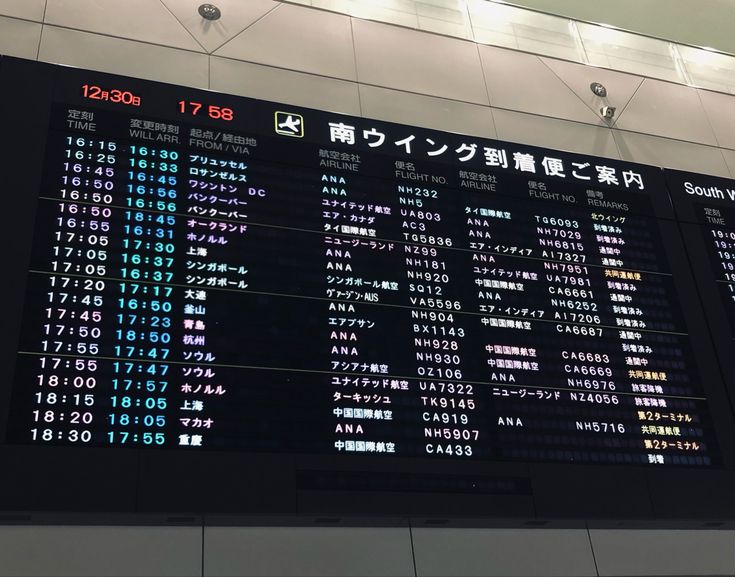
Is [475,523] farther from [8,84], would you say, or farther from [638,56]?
[638,56]

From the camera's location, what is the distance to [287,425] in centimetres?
363

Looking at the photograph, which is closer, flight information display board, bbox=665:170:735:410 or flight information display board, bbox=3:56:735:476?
flight information display board, bbox=3:56:735:476

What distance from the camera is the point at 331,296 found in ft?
13.2

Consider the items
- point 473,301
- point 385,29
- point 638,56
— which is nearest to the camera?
point 473,301

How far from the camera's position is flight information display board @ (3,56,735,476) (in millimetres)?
3551

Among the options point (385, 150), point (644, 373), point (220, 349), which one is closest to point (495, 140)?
point (385, 150)

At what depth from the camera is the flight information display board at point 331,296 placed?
3551 mm

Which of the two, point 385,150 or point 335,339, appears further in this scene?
point 385,150

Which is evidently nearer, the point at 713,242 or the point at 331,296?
the point at 331,296

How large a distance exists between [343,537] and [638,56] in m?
4.24

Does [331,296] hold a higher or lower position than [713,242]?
lower

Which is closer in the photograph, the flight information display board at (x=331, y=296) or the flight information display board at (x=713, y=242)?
the flight information display board at (x=331, y=296)

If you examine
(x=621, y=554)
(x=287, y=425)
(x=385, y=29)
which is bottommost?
(x=621, y=554)

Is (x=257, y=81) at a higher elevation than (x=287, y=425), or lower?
higher
